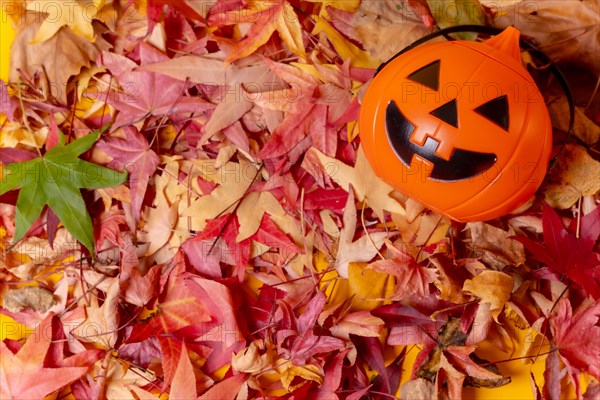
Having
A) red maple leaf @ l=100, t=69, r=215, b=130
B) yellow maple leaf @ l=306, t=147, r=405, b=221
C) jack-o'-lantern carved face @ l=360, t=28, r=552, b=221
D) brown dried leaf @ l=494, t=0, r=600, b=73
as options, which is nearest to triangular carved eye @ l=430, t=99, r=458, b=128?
jack-o'-lantern carved face @ l=360, t=28, r=552, b=221

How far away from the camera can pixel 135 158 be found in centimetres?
119

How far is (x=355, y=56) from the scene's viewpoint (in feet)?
3.81

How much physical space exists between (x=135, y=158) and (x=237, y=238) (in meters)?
0.26

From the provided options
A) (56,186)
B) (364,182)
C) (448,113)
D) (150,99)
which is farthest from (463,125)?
(56,186)

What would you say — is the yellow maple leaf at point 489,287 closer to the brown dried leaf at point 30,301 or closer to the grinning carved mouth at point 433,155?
the grinning carved mouth at point 433,155

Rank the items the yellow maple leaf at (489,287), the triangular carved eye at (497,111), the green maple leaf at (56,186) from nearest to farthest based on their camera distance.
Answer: the triangular carved eye at (497,111), the yellow maple leaf at (489,287), the green maple leaf at (56,186)

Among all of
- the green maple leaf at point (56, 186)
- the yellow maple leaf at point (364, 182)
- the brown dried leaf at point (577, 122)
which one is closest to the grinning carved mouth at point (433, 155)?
the yellow maple leaf at point (364, 182)

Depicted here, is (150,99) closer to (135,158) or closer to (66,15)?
(135,158)

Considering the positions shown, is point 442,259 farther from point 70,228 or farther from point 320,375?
point 70,228

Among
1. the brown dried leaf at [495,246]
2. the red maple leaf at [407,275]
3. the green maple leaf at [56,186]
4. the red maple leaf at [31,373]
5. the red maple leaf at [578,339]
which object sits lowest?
the red maple leaf at [31,373]

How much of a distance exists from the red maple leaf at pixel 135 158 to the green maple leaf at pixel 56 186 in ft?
0.17

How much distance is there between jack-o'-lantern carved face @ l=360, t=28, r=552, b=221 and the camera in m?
0.92

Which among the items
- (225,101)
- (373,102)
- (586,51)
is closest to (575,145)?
(586,51)

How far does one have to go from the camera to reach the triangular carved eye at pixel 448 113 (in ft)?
3.03
